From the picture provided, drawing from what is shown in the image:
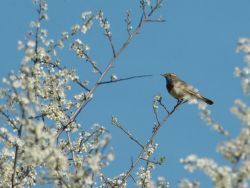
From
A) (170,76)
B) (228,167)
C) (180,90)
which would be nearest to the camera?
(228,167)

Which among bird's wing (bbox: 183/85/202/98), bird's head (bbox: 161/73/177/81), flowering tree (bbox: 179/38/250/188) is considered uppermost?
bird's head (bbox: 161/73/177/81)

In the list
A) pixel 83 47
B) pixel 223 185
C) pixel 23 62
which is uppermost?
pixel 83 47

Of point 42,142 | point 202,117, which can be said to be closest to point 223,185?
point 202,117

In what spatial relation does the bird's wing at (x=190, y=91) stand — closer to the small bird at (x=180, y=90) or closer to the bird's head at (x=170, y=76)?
the small bird at (x=180, y=90)

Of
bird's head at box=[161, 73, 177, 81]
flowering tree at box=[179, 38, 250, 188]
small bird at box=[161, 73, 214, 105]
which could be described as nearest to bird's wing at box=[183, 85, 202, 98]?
small bird at box=[161, 73, 214, 105]

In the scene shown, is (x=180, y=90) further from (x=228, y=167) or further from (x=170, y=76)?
(x=228, y=167)

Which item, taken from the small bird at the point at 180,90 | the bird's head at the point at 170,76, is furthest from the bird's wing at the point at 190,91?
the bird's head at the point at 170,76

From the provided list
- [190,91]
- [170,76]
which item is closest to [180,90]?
[190,91]

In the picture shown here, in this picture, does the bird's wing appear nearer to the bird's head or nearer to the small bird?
the small bird

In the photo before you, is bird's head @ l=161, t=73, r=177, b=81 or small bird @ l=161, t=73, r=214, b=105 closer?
small bird @ l=161, t=73, r=214, b=105

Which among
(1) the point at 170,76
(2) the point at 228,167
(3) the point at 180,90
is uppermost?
(1) the point at 170,76

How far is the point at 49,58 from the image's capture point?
10773 millimetres

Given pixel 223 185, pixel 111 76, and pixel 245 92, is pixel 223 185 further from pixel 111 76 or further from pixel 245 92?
pixel 111 76

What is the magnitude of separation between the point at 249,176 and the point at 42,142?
1.80 m
